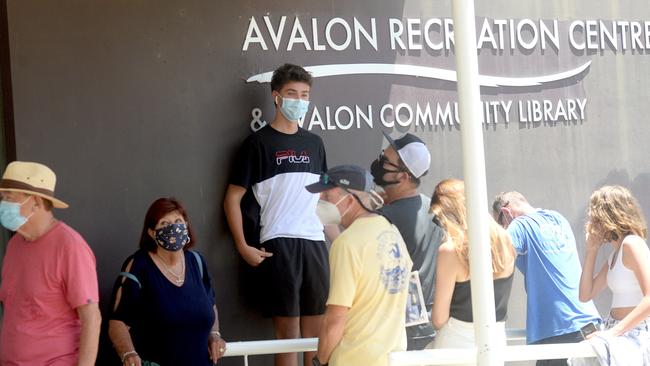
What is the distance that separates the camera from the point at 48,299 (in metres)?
5.08

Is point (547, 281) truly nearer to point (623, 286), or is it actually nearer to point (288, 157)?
point (623, 286)

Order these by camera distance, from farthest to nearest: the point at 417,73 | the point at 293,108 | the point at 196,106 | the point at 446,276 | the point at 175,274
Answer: the point at 417,73, the point at 196,106, the point at 293,108, the point at 175,274, the point at 446,276

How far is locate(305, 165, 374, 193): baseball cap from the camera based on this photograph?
205 inches

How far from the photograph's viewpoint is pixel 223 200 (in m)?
7.27

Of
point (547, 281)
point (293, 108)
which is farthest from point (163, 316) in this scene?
point (547, 281)

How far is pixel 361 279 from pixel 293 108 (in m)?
2.13

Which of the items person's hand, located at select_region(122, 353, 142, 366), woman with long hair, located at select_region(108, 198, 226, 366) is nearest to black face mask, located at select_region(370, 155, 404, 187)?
woman with long hair, located at select_region(108, 198, 226, 366)

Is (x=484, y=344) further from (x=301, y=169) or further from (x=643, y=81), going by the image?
(x=643, y=81)

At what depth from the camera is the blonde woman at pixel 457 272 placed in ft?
18.3

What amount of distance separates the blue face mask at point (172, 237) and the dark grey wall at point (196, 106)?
0.99 metres

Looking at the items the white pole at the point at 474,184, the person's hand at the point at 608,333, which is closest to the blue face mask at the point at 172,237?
the white pole at the point at 474,184

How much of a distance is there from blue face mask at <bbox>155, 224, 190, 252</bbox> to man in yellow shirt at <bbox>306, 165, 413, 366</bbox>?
3.49 ft

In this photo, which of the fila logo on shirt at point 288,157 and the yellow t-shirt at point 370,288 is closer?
the yellow t-shirt at point 370,288

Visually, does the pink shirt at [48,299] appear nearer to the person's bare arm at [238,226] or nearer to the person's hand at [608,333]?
the person's bare arm at [238,226]
